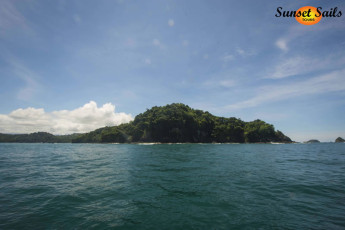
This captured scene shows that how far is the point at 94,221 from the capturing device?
6367mm

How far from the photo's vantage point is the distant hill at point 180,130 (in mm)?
137750

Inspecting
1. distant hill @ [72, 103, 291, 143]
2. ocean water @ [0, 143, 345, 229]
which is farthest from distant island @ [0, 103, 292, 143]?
ocean water @ [0, 143, 345, 229]

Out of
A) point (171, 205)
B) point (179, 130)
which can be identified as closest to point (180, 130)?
point (179, 130)

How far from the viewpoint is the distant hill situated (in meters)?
138

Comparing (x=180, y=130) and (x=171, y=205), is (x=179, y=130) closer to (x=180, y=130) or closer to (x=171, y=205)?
(x=180, y=130)

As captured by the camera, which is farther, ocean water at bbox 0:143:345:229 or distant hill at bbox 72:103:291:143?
distant hill at bbox 72:103:291:143

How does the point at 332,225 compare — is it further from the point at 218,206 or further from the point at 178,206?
the point at 178,206

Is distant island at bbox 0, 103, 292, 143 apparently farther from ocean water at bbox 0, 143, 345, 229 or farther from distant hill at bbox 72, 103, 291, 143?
ocean water at bbox 0, 143, 345, 229

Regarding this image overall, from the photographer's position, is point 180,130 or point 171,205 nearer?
point 171,205

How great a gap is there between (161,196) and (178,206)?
1.74 m

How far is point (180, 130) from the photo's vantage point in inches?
5714

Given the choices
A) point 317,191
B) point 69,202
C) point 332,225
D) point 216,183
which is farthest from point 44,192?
point 317,191

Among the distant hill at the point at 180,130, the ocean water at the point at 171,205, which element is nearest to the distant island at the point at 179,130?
the distant hill at the point at 180,130

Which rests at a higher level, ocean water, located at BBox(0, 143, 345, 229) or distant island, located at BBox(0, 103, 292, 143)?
distant island, located at BBox(0, 103, 292, 143)
